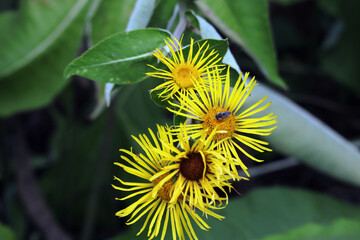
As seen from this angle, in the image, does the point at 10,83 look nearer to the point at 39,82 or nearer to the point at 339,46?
the point at 39,82

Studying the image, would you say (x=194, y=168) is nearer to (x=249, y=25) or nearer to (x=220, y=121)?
(x=220, y=121)

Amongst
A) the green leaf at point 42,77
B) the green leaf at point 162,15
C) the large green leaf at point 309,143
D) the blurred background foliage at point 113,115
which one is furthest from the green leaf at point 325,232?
the green leaf at point 42,77

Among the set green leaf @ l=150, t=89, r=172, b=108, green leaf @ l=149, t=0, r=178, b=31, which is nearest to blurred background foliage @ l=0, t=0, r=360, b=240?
green leaf @ l=149, t=0, r=178, b=31

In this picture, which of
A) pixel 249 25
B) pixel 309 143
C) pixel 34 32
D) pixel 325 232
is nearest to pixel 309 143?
pixel 309 143

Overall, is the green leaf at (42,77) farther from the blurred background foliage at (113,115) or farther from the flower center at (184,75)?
the flower center at (184,75)

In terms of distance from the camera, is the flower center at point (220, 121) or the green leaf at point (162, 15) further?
the green leaf at point (162, 15)

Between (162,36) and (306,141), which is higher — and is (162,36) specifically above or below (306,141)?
above

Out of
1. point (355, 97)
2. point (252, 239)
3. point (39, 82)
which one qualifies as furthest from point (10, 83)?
point (355, 97)

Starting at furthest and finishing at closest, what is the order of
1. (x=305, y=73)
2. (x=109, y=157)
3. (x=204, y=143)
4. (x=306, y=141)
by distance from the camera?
(x=305, y=73)
(x=109, y=157)
(x=306, y=141)
(x=204, y=143)
